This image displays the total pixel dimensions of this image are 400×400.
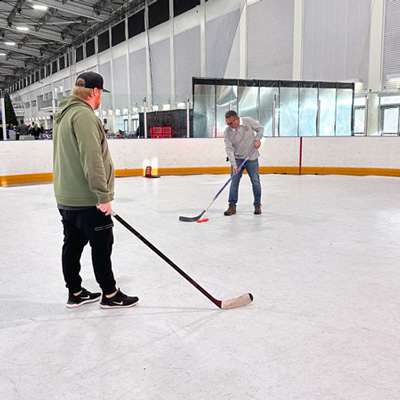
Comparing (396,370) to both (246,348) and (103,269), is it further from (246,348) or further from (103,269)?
(103,269)

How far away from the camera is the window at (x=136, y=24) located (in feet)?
73.2

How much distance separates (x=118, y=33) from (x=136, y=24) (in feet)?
7.13

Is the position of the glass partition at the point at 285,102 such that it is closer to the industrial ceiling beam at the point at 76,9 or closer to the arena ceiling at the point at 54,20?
the industrial ceiling beam at the point at 76,9

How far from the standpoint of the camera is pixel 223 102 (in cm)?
1305

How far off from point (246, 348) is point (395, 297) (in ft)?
3.85

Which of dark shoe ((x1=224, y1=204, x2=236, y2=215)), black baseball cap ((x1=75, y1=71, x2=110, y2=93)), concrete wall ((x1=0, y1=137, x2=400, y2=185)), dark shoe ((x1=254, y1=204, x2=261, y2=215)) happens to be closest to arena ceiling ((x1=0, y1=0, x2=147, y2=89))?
concrete wall ((x1=0, y1=137, x2=400, y2=185))

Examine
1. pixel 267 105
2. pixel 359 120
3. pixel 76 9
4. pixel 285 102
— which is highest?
pixel 76 9

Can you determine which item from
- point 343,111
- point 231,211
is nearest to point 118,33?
point 343,111

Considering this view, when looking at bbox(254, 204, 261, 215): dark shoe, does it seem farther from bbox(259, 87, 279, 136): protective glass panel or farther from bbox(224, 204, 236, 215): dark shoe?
bbox(259, 87, 279, 136): protective glass panel

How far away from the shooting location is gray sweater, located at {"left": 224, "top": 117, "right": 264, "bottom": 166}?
5.45m

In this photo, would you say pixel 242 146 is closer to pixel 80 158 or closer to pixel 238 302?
pixel 238 302

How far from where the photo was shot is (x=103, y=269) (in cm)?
243

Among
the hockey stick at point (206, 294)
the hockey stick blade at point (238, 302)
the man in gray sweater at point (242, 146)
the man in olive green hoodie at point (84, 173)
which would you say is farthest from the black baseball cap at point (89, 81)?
the man in gray sweater at point (242, 146)

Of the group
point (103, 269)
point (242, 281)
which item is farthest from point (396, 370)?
point (103, 269)
